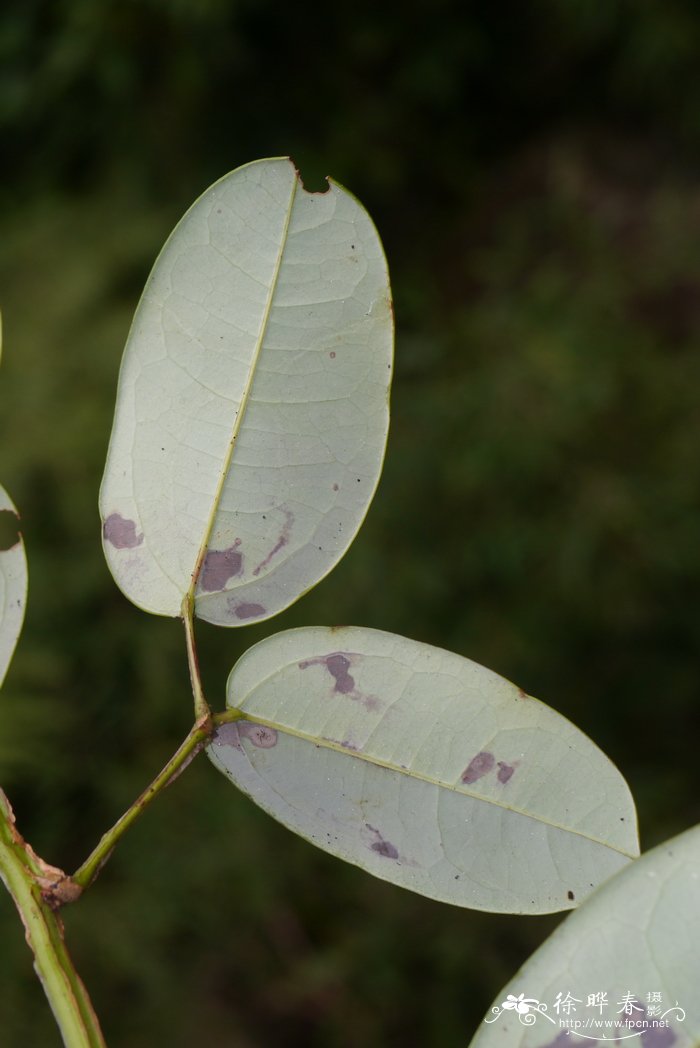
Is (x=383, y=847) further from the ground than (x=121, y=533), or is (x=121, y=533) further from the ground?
(x=121, y=533)

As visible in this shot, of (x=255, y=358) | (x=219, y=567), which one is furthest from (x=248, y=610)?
(x=255, y=358)

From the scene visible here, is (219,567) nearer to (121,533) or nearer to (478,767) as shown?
(121,533)

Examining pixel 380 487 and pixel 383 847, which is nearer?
pixel 383 847

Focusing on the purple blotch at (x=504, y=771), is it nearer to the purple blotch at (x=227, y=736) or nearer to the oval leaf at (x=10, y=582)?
the purple blotch at (x=227, y=736)

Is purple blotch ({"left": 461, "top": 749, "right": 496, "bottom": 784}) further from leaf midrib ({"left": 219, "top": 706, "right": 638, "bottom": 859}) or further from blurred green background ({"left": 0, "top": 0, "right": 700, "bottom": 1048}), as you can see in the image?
blurred green background ({"left": 0, "top": 0, "right": 700, "bottom": 1048})

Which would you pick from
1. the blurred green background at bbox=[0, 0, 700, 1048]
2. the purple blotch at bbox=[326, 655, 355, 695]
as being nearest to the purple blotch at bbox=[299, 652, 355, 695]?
the purple blotch at bbox=[326, 655, 355, 695]

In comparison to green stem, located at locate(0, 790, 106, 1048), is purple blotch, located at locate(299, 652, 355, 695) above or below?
above
